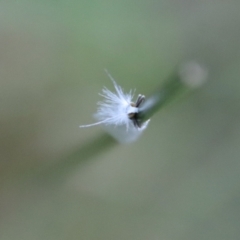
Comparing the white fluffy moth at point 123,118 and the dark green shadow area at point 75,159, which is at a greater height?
the dark green shadow area at point 75,159

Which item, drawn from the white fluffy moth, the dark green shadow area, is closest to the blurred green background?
the dark green shadow area

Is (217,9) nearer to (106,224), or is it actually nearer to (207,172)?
(207,172)

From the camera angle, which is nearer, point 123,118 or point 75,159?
point 123,118

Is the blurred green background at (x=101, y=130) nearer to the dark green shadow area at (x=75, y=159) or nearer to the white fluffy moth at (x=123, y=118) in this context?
the dark green shadow area at (x=75, y=159)

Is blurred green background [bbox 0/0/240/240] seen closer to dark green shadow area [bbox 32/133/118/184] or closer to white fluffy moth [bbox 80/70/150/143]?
dark green shadow area [bbox 32/133/118/184]

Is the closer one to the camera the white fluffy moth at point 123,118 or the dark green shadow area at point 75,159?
the white fluffy moth at point 123,118

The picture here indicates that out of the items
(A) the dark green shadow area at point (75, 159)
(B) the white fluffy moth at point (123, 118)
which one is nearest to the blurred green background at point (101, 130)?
(A) the dark green shadow area at point (75, 159)

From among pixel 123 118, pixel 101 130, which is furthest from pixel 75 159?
pixel 123 118

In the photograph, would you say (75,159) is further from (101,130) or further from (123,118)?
(123,118)
